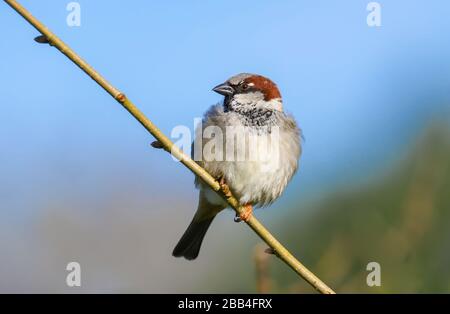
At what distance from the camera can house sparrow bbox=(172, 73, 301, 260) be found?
125 inches

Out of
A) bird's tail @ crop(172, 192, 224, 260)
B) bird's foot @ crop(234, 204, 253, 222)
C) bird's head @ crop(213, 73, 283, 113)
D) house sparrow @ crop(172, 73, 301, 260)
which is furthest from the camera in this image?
bird's tail @ crop(172, 192, 224, 260)

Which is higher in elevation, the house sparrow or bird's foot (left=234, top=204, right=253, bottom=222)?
the house sparrow

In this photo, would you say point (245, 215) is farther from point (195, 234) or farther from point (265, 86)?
point (195, 234)

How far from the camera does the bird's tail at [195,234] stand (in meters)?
3.80

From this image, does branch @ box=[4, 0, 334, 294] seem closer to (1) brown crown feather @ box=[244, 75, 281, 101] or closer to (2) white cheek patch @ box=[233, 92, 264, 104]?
(2) white cheek patch @ box=[233, 92, 264, 104]

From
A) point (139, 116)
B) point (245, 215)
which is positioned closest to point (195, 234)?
point (245, 215)

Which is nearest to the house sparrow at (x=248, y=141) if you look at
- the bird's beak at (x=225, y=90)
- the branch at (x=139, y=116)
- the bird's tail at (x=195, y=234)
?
the bird's beak at (x=225, y=90)

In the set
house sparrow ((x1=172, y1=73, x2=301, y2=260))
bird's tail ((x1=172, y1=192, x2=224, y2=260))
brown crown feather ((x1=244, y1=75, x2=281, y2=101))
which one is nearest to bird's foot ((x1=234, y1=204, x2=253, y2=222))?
house sparrow ((x1=172, y1=73, x2=301, y2=260))

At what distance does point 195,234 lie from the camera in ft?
12.7

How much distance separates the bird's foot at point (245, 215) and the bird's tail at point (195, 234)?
1.26 feet

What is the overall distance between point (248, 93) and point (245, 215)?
961 millimetres

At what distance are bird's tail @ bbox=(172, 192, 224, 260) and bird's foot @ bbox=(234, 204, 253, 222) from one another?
38 cm
